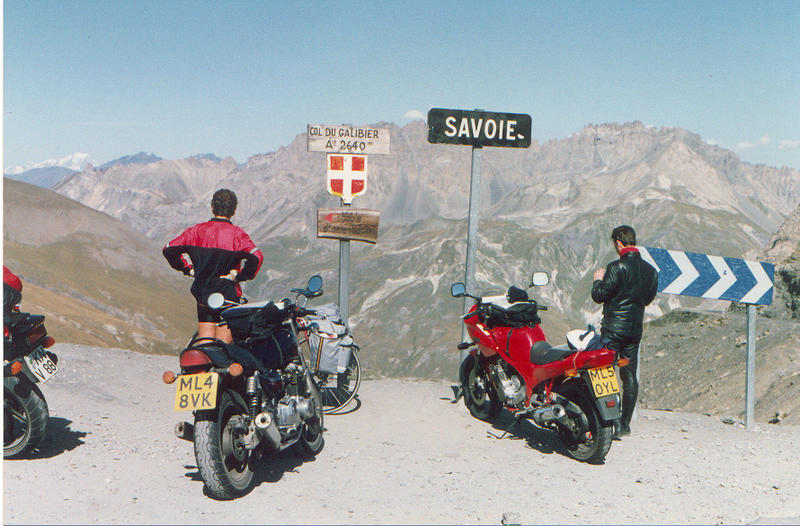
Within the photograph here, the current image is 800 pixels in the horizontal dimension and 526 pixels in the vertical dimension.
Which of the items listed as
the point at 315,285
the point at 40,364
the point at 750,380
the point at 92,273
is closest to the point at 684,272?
the point at 750,380

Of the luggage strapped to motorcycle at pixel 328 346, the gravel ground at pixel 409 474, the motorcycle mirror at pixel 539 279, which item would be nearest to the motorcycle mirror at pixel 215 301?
the gravel ground at pixel 409 474

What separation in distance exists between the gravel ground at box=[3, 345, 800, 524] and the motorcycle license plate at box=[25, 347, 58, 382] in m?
0.76

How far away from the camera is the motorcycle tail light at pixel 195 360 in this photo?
5.30 meters

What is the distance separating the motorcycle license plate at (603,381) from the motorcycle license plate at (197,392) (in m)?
3.54

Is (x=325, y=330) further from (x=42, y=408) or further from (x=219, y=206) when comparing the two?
(x=42, y=408)

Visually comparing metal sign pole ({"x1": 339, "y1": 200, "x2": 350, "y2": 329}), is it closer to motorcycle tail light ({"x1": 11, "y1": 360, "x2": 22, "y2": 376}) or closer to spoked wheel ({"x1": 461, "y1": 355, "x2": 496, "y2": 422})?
spoked wheel ({"x1": 461, "y1": 355, "x2": 496, "y2": 422})

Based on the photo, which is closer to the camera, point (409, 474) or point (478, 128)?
point (409, 474)

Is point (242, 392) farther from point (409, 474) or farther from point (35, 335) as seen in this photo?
point (35, 335)

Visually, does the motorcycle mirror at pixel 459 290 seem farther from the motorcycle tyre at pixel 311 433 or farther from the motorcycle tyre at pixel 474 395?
the motorcycle tyre at pixel 311 433

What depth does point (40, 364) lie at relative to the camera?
6184 millimetres

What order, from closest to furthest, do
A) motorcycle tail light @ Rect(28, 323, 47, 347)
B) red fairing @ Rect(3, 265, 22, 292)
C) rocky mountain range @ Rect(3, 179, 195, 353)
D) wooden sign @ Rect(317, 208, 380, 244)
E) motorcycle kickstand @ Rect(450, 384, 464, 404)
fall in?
red fairing @ Rect(3, 265, 22, 292) < motorcycle tail light @ Rect(28, 323, 47, 347) < motorcycle kickstand @ Rect(450, 384, 464, 404) < wooden sign @ Rect(317, 208, 380, 244) < rocky mountain range @ Rect(3, 179, 195, 353)

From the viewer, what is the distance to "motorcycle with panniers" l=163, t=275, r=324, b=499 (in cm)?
523

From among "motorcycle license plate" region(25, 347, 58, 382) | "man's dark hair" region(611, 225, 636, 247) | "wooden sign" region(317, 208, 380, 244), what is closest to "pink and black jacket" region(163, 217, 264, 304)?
"motorcycle license plate" region(25, 347, 58, 382)

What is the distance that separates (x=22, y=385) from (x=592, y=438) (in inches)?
206
